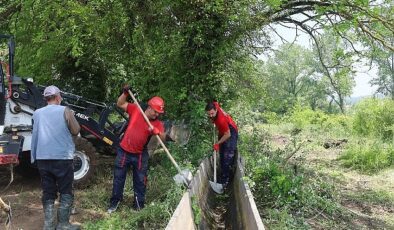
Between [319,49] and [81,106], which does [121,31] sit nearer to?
[81,106]

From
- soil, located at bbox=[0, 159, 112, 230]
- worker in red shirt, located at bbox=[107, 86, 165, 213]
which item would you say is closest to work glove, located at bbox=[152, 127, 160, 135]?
worker in red shirt, located at bbox=[107, 86, 165, 213]

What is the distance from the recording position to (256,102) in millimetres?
13797

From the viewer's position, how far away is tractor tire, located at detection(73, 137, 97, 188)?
9123 millimetres

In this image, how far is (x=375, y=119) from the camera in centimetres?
1970

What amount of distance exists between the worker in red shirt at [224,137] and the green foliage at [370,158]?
550 centimetres

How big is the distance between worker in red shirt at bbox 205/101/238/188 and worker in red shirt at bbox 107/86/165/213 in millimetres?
1962

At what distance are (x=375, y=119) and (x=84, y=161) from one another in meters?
14.0

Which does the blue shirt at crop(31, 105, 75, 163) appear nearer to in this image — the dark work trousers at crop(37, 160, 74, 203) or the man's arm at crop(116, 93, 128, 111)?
the dark work trousers at crop(37, 160, 74, 203)

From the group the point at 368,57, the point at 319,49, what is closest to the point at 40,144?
A: the point at 368,57

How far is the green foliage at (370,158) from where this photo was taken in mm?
13552

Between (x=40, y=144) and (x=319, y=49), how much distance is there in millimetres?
10647

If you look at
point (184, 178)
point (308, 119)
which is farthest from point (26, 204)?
point (308, 119)

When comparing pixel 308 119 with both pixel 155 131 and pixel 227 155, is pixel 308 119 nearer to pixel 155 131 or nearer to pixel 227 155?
pixel 227 155

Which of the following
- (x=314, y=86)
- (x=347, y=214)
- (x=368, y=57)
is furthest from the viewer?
(x=314, y=86)
